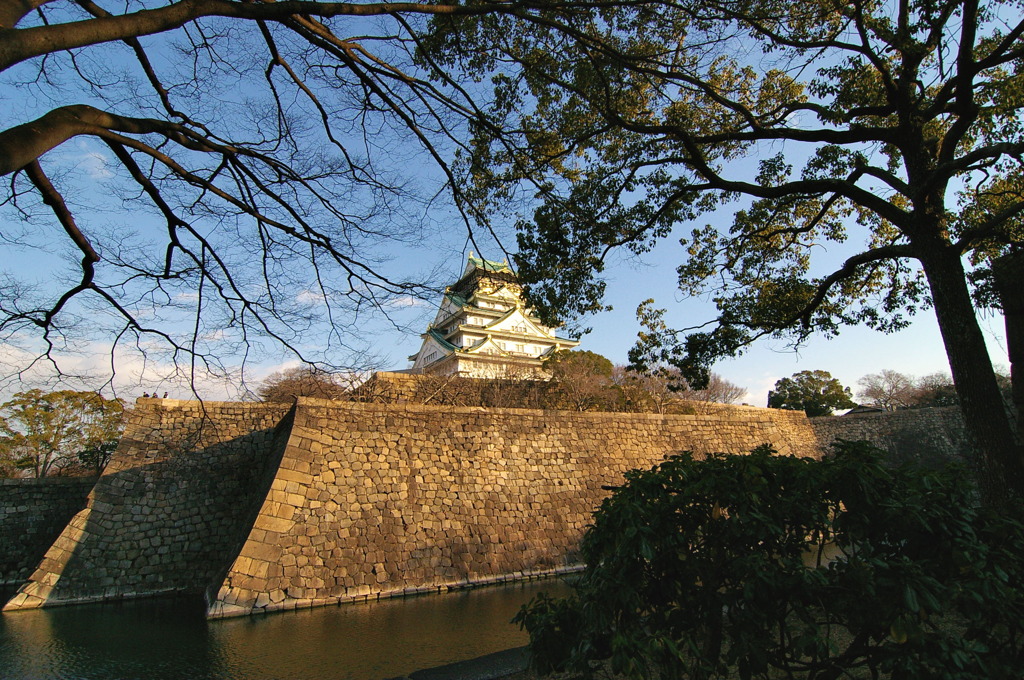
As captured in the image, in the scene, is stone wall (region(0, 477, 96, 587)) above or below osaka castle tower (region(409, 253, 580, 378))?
below

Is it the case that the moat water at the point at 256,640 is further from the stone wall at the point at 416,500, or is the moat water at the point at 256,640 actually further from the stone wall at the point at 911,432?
the stone wall at the point at 911,432

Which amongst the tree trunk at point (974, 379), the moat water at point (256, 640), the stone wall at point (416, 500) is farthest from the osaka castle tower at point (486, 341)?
the tree trunk at point (974, 379)

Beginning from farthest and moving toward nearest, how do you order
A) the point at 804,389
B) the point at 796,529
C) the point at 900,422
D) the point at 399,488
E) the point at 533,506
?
the point at 804,389 < the point at 900,422 < the point at 533,506 < the point at 399,488 < the point at 796,529

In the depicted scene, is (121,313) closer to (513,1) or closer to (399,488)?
(513,1)

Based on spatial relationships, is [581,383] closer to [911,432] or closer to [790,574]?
[911,432]

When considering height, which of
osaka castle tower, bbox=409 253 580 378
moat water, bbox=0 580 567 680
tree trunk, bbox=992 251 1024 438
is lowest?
moat water, bbox=0 580 567 680

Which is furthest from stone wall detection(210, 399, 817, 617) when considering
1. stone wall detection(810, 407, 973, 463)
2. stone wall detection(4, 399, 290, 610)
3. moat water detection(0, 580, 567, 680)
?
stone wall detection(810, 407, 973, 463)

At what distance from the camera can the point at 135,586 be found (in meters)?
8.44

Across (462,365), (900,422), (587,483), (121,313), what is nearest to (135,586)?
(121,313)

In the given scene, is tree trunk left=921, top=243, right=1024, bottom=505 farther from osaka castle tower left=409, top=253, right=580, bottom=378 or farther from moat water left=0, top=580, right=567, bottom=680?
osaka castle tower left=409, top=253, right=580, bottom=378

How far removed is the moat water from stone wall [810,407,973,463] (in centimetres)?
1539

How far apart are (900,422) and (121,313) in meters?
22.7

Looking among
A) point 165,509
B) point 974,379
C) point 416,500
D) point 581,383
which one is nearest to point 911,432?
point 581,383

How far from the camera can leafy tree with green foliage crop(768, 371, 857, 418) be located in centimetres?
2938
